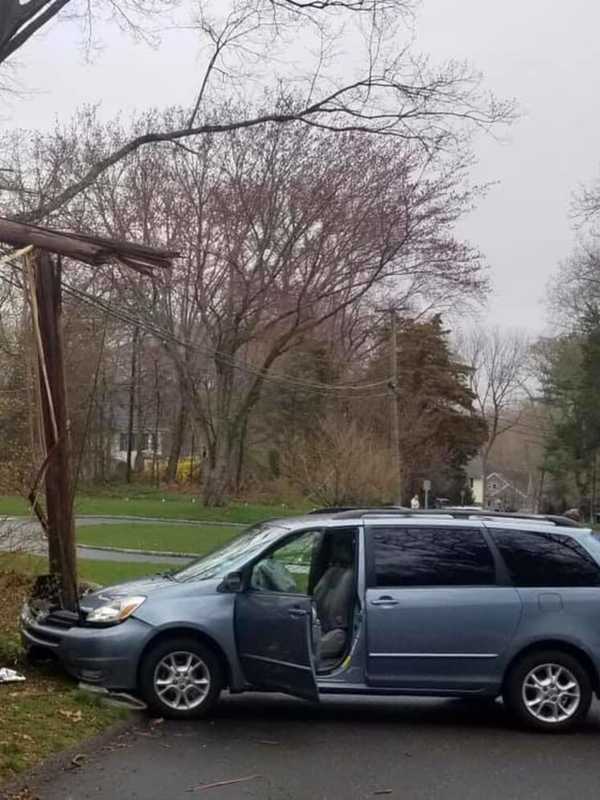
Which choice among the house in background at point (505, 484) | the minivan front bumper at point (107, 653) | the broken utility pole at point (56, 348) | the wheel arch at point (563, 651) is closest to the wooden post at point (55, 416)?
the broken utility pole at point (56, 348)

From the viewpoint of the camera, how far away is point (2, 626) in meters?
10.3

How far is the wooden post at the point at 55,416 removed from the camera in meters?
9.40

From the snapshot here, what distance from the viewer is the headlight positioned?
8.36 metres

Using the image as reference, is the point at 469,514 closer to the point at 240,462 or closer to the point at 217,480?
the point at 217,480

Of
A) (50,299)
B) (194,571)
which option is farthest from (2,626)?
(50,299)

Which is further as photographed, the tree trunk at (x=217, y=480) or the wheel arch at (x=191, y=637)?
the tree trunk at (x=217, y=480)

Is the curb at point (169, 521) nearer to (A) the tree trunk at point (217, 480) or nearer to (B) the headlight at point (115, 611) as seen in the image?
(A) the tree trunk at point (217, 480)

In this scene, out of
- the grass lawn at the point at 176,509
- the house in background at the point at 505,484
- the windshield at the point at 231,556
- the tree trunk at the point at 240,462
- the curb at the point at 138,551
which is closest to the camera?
the windshield at the point at 231,556

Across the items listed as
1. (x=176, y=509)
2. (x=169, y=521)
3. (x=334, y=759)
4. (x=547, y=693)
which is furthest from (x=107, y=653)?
(x=176, y=509)

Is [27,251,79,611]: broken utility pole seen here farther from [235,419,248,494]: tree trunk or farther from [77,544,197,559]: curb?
[235,419,248,494]: tree trunk

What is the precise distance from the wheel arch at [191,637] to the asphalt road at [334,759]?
42 centimetres

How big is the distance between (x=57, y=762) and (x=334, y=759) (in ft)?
6.00

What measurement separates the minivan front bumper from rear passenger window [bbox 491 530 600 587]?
2950mm

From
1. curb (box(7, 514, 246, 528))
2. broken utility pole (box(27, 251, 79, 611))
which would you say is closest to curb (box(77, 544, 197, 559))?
curb (box(7, 514, 246, 528))
